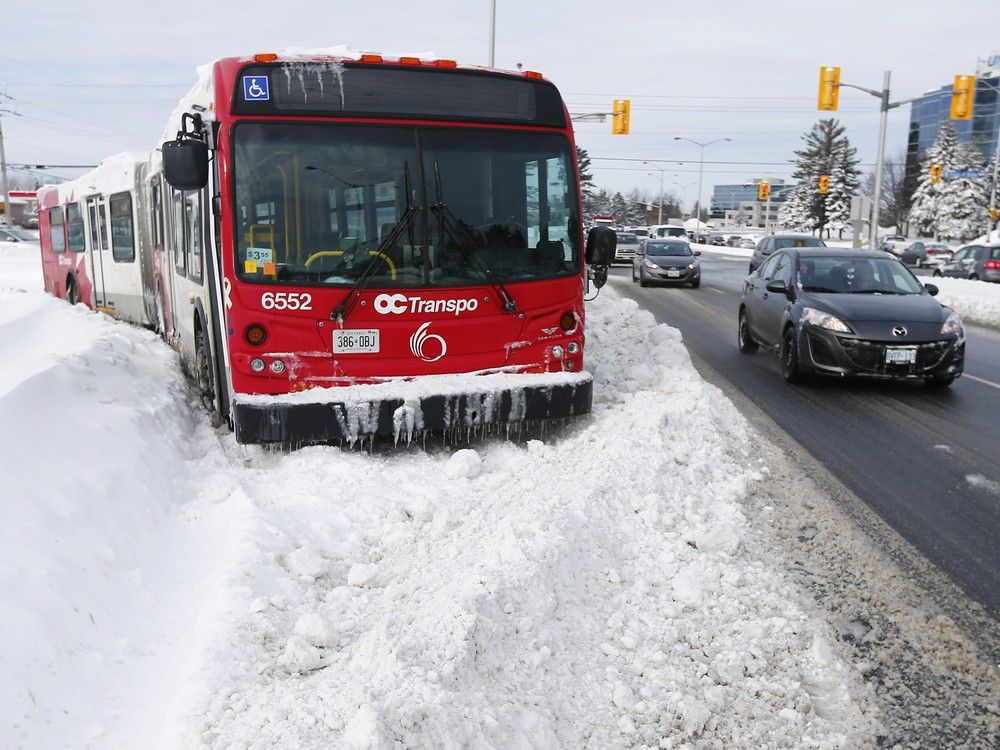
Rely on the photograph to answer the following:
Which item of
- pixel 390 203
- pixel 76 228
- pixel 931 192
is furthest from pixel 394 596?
pixel 931 192

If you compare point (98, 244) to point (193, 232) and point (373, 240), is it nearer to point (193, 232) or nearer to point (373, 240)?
point (193, 232)

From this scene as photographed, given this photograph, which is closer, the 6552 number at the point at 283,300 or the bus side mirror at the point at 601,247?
the 6552 number at the point at 283,300

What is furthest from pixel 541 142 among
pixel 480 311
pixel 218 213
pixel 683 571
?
pixel 683 571

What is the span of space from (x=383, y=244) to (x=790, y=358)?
6.01 metres

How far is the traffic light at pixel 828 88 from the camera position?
89.8 ft

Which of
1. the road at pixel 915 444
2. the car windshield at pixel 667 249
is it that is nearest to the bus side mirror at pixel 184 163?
the road at pixel 915 444

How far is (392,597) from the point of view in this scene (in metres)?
4.29

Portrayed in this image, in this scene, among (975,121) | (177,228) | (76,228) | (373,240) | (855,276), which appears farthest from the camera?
(975,121)

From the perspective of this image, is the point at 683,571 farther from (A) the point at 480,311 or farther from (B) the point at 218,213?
(B) the point at 218,213

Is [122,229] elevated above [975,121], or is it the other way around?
[975,121]

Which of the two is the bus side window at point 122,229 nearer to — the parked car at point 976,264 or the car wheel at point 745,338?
the car wheel at point 745,338

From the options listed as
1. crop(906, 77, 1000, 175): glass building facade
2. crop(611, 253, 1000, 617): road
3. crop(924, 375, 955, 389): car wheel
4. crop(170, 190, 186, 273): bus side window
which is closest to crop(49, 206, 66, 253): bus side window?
crop(170, 190, 186, 273): bus side window

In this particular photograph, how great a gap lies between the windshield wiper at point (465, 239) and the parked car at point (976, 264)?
2754 centimetres

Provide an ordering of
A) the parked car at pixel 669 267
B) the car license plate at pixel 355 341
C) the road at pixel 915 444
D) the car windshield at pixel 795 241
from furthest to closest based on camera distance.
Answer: the parked car at pixel 669 267 → the car windshield at pixel 795 241 → the car license plate at pixel 355 341 → the road at pixel 915 444
